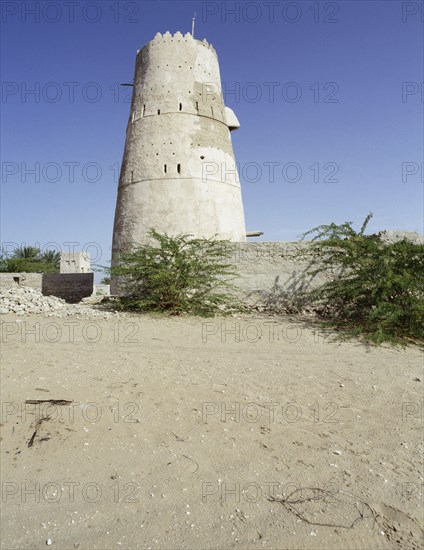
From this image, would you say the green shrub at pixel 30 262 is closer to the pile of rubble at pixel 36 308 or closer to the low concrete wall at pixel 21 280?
the low concrete wall at pixel 21 280

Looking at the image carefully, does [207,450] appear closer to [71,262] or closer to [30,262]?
[71,262]

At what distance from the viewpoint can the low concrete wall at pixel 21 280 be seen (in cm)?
1753

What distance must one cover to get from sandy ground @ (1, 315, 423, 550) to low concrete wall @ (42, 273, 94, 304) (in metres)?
Result: 12.3

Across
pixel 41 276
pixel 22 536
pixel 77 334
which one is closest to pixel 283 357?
pixel 77 334

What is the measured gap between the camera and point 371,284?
28.6 feet

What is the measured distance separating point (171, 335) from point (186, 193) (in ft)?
23.7

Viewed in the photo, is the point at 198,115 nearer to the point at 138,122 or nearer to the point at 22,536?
the point at 138,122

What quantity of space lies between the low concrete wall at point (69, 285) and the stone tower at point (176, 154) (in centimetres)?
454

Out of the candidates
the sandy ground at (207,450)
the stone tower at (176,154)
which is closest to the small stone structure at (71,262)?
the stone tower at (176,154)

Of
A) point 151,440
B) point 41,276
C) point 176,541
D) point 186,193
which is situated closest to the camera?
point 176,541

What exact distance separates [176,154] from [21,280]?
10.1 meters

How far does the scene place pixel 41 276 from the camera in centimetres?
1802

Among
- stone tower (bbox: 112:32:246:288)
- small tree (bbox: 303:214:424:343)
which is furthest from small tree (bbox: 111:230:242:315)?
small tree (bbox: 303:214:424:343)

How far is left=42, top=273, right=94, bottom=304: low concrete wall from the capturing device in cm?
1756
